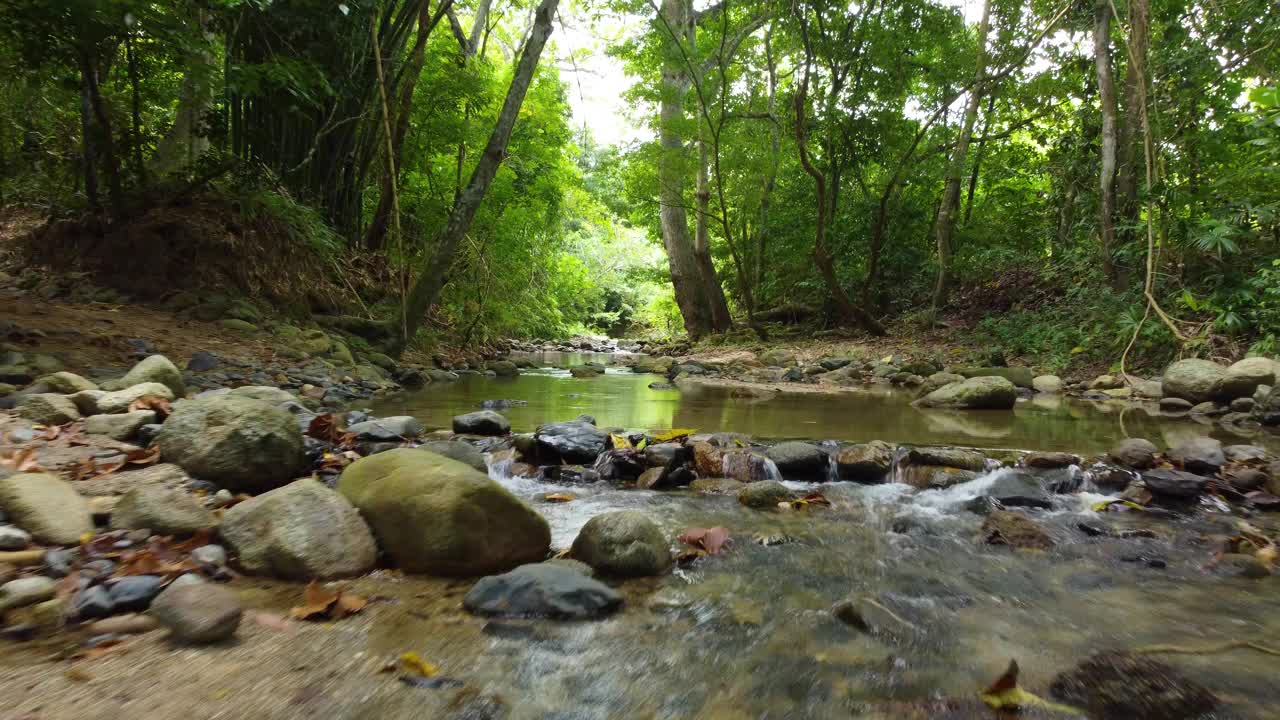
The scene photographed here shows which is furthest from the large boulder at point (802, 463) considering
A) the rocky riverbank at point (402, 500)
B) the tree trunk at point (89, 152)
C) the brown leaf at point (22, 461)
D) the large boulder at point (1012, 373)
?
the tree trunk at point (89, 152)

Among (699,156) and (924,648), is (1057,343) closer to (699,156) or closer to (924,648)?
(699,156)

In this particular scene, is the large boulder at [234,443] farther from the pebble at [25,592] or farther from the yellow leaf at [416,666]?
the yellow leaf at [416,666]

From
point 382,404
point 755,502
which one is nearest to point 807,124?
point 382,404

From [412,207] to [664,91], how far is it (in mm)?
5124

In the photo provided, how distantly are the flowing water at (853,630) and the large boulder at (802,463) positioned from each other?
20 cm

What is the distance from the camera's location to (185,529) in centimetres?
212

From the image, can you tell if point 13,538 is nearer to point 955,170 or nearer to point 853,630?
point 853,630

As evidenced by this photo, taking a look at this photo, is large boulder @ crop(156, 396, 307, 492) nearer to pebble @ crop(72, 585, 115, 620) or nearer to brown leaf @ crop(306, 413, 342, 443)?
brown leaf @ crop(306, 413, 342, 443)

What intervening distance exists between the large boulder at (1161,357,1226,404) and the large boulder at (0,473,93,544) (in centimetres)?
826

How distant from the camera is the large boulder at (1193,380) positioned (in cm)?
613

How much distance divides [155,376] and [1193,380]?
8698 millimetres

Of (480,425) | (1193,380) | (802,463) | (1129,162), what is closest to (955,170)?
(1129,162)

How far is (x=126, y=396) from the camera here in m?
3.46

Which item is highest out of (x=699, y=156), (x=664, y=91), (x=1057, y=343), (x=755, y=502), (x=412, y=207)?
(x=664, y=91)
